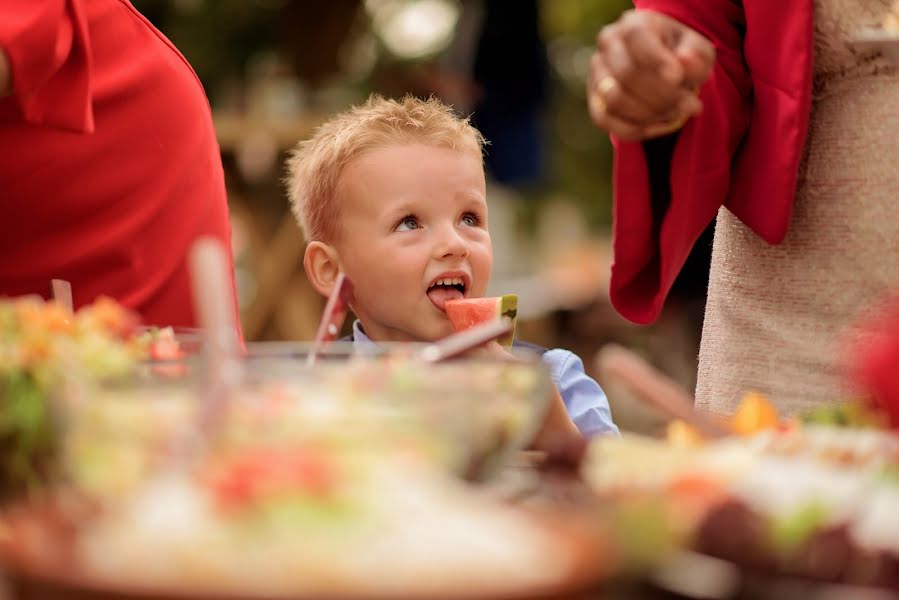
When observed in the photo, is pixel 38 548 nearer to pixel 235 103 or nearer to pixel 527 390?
pixel 527 390

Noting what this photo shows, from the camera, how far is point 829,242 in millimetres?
1748

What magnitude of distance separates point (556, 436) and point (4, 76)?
0.99 metres

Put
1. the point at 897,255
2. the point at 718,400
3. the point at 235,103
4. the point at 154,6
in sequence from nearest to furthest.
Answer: the point at 897,255 < the point at 718,400 < the point at 235,103 < the point at 154,6

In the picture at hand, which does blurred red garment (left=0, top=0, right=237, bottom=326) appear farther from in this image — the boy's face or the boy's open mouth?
the boy's open mouth

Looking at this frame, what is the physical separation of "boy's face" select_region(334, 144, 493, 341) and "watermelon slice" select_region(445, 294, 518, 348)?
4.7 inches

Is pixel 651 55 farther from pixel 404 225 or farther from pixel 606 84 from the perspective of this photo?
pixel 404 225

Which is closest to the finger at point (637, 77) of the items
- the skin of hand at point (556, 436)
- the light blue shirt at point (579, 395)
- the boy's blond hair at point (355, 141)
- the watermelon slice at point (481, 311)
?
the skin of hand at point (556, 436)

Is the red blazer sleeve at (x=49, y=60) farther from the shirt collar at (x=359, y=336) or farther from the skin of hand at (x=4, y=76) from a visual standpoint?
the shirt collar at (x=359, y=336)

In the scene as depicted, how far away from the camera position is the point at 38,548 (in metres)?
0.67

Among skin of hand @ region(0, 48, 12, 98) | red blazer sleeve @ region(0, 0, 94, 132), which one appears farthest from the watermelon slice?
skin of hand @ region(0, 48, 12, 98)

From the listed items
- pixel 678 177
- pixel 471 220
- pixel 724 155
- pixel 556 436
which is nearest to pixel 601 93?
pixel 678 177

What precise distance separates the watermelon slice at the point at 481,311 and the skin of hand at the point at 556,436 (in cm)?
5

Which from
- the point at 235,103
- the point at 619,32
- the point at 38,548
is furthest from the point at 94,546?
the point at 235,103

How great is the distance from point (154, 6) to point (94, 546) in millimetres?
7103
